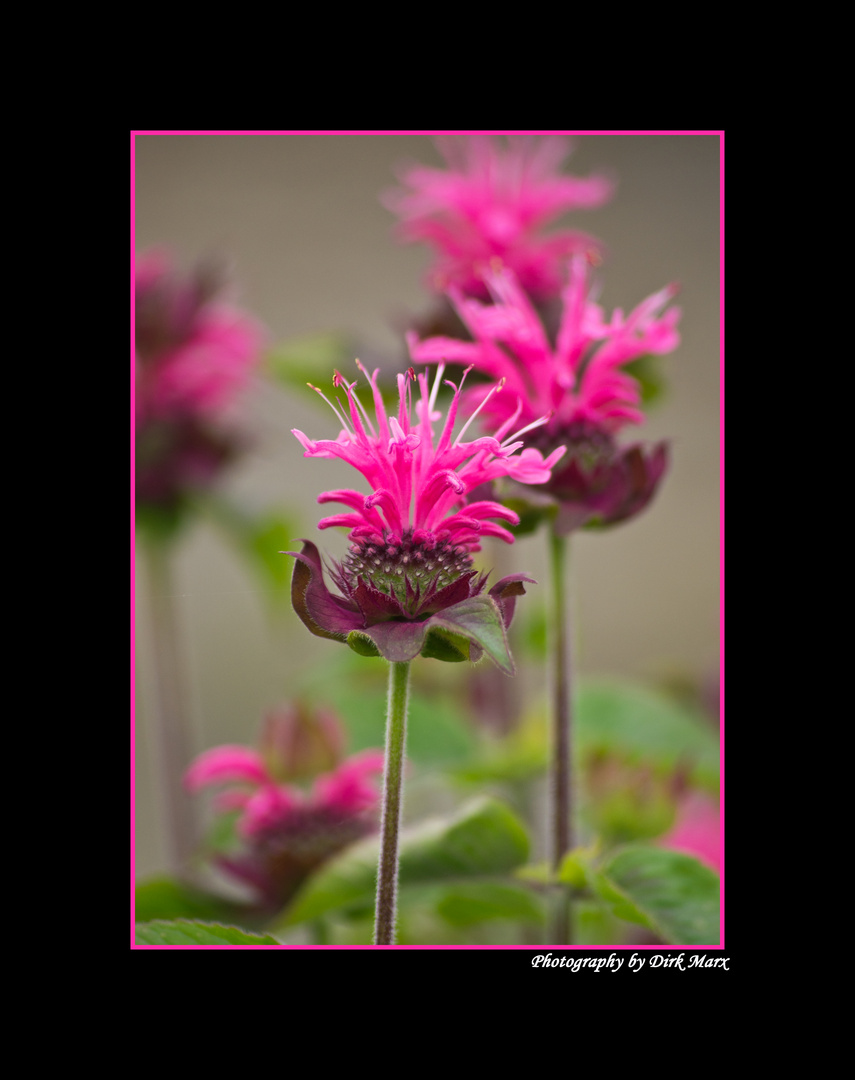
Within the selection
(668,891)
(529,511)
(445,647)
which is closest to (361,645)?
(445,647)

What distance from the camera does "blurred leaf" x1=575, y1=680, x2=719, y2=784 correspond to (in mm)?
863

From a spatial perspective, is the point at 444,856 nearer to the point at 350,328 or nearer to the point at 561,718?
the point at 561,718

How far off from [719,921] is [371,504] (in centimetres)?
33

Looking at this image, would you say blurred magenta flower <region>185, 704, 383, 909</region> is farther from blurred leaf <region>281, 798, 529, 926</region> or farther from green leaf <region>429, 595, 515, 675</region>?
green leaf <region>429, 595, 515, 675</region>

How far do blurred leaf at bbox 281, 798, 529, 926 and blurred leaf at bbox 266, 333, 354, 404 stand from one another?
33cm

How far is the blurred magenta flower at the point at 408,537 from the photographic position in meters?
0.45

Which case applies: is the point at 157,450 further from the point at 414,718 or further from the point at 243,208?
the point at 414,718

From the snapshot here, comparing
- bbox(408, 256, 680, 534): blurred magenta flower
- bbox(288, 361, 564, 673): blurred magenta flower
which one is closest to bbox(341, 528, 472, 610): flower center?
bbox(288, 361, 564, 673): blurred magenta flower

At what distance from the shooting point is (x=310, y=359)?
805 millimetres

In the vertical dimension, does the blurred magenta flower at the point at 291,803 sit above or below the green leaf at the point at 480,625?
below

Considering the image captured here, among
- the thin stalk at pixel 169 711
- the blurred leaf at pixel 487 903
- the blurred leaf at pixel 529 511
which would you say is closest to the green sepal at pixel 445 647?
the blurred leaf at pixel 529 511

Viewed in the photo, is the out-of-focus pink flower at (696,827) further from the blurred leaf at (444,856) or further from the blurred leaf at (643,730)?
the blurred leaf at (444,856)

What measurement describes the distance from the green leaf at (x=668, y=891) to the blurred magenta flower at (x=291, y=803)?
25cm
